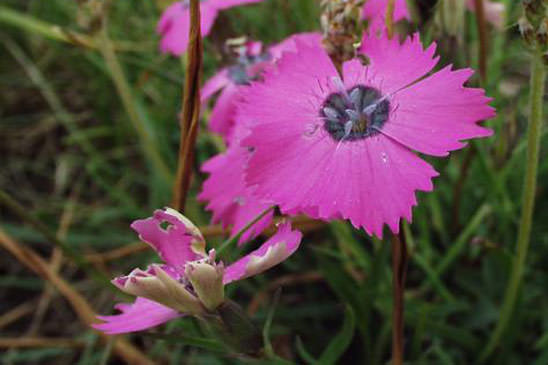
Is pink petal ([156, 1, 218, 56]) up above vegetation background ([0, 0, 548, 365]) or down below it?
above

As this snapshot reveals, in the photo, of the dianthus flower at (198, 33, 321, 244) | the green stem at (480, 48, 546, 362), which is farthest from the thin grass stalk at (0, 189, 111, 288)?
the green stem at (480, 48, 546, 362)

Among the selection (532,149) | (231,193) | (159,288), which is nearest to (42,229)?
(231,193)

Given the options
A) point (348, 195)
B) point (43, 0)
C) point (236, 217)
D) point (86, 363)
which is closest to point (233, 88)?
point (236, 217)

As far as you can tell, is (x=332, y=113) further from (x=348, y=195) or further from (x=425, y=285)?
(x=425, y=285)

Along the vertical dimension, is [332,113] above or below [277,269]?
above

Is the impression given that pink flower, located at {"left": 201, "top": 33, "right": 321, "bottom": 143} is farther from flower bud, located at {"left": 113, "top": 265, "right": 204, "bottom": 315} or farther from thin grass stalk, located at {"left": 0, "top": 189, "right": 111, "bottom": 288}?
flower bud, located at {"left": 113, "top": 265, "right": 204, "bottom": 315}

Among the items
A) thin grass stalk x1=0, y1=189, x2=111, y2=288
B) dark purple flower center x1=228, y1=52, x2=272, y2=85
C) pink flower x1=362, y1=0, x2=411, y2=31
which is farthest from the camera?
dark purple flower center x1=228, y1=52, x2=272, y2=85
